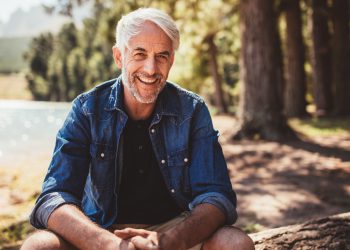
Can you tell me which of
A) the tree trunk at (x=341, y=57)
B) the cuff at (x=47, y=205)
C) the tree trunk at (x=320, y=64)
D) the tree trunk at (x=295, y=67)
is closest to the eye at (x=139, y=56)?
the cuff at (x=47, y=205)

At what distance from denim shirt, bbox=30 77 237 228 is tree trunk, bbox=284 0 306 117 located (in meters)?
14.4

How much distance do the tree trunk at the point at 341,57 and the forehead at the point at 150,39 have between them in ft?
47.1

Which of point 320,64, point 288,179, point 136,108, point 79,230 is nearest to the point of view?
point 79,230

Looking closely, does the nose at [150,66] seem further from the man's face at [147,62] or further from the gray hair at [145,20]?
the gray hair at [145,20]

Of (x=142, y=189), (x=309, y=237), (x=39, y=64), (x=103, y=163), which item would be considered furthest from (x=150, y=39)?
(x=39, y=64)

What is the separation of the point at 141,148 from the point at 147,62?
0.55 m

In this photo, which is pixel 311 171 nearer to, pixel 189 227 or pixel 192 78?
pixel 189 227

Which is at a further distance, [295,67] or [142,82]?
[295,67]

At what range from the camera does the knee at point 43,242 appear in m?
2.02

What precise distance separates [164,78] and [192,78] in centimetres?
2489

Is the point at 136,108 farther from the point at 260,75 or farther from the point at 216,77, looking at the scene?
the point at 216,77

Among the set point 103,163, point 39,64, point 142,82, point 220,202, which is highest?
point 39,64

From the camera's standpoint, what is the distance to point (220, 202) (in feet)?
7.73

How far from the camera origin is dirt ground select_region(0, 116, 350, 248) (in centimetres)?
503
